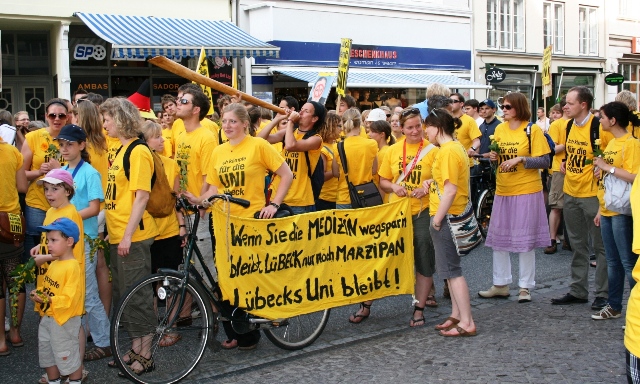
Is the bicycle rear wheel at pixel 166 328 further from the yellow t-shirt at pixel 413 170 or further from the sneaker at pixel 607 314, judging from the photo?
the sneaker at pixel 607 314

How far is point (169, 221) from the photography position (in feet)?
19.8

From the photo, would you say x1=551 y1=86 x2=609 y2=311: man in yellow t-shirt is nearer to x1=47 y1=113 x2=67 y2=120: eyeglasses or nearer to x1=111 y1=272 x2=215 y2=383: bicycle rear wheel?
x1=111 y1=272 x2=215 y2=383: bicycle rear wheel

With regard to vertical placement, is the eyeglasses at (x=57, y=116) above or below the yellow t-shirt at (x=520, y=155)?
above

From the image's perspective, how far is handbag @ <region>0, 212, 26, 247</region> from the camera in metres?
5.95

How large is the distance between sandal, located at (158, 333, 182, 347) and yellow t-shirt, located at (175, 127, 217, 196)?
1553mm

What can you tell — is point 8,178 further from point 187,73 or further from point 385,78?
point 385,78

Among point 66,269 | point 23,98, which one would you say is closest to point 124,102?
point 66,269

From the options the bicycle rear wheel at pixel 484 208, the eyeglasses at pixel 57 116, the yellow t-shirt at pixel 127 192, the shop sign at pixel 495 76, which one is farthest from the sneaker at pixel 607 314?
the shop sign at pixel 495 76

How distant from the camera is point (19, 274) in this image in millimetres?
4984

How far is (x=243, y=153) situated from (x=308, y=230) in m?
0.80

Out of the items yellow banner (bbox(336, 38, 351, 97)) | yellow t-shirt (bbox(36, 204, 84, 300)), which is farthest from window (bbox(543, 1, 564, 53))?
yellow t-shirt (bbox(36, 204, 84, 300))

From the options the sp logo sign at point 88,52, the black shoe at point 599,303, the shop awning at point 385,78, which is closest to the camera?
the black shoe at point 599,303

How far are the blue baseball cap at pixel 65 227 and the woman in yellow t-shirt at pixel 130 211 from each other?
0.43 metres

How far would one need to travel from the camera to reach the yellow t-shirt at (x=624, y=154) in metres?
6.32
